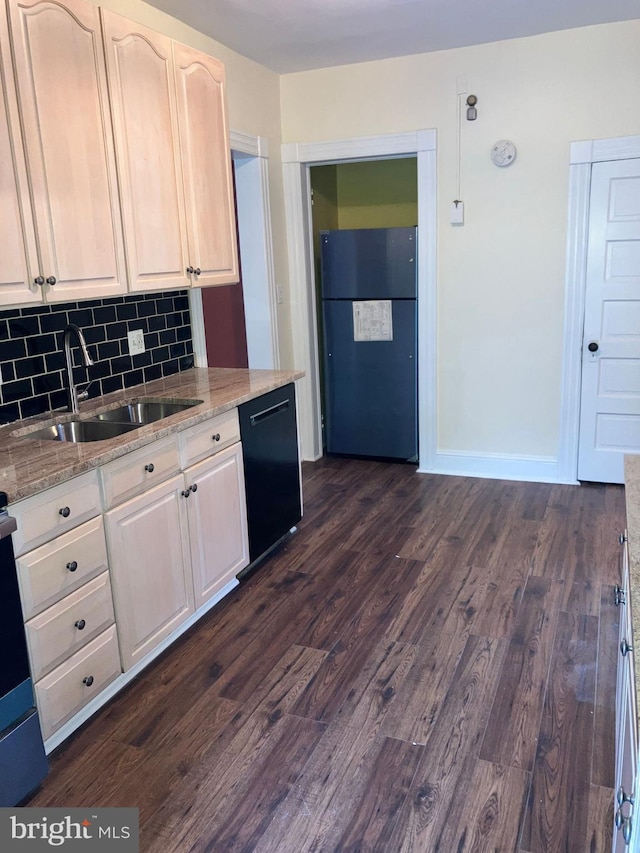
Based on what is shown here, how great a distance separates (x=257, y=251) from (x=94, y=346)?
63.9 inches

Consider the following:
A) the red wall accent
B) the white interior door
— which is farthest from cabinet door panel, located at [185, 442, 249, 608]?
the white interior door

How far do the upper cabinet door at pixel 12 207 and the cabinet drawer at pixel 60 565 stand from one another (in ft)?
2.46

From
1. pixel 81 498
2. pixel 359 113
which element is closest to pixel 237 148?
pixel 359 113

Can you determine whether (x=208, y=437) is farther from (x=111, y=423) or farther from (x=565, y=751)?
(x=565, y=751)

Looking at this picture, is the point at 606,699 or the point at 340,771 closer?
the point at 340,771

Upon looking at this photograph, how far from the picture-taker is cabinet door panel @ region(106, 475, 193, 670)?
7.45 ft

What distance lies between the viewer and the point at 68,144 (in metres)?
2.27

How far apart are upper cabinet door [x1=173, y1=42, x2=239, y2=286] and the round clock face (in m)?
1.65

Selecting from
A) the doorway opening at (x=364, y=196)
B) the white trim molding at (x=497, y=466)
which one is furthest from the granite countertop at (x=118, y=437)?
the doorway opening at (x=364, y=196)

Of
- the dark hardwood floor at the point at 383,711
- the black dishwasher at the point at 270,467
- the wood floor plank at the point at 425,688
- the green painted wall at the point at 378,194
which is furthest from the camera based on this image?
the green painted wall at the point at 378,194

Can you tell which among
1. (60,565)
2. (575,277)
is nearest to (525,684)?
(60,565)

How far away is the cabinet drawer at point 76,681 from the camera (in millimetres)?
1990

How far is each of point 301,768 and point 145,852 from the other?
480 millimetres

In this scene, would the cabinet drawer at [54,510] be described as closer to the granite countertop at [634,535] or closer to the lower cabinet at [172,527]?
the lower cabinet at [172,527]
